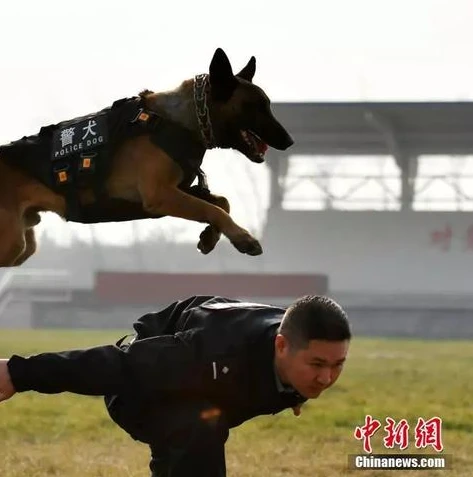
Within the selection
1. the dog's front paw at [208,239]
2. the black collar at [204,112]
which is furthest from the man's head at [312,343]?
the black collar at [204,112]

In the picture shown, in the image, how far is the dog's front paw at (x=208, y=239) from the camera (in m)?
4.02

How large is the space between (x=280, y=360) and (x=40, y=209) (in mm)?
1925

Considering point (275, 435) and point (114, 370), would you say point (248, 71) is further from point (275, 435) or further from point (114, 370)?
point (275, 435)

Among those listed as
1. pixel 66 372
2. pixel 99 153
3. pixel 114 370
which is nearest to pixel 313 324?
pixel 114 370

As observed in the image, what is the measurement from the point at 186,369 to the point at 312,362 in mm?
Answer: 364

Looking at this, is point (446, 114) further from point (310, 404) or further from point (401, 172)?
point (310, 404)

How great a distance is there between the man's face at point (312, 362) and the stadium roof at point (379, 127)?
22178 mm

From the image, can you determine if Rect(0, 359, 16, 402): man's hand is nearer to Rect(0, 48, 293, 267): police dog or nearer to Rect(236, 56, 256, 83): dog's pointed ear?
Rect(0, 48, 293, 267): police dog

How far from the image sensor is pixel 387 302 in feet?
85.5

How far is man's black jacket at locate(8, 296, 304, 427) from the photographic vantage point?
8.63ft

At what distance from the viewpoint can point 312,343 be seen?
2631 mm

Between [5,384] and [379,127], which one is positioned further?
[379,127]

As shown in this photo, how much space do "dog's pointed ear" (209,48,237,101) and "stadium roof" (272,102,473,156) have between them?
2080 centimetres

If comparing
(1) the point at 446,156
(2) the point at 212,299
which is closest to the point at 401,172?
(1) the point at 446,156
